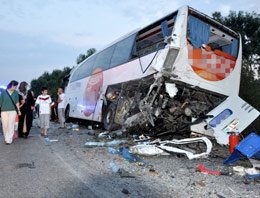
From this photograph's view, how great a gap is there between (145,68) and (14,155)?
341 centimetres

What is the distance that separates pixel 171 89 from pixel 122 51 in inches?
121

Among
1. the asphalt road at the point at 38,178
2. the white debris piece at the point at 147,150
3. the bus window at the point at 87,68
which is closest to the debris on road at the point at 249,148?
the white debris piece at the point at 147,150

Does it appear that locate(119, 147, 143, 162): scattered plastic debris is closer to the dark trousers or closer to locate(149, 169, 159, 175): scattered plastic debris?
locate(149, 169, 159, 175): scattered plastic debris

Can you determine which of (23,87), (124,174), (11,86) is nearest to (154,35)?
(11,86)

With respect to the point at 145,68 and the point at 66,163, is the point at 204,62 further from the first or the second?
the point at 66,163

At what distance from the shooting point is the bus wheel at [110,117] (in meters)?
7.45

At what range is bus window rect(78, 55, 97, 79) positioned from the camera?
10648 mm

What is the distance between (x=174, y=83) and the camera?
5309mm

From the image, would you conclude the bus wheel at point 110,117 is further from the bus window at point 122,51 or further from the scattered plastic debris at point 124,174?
the scattered plastic debris at point 124,174

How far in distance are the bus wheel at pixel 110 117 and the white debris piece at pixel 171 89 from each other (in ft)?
8.36

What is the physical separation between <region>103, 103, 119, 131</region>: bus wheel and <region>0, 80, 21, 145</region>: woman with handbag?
2727 mm

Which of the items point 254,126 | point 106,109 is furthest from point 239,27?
point 106,109

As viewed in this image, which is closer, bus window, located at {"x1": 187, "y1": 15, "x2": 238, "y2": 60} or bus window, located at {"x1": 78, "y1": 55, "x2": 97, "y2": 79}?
bus window, located at {"x1": 187, "y1": 15, "x2": 238, "y2": 60}

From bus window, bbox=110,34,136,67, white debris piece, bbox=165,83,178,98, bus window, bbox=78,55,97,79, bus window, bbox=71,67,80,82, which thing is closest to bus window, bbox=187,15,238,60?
white debris piece, bbox=165,83,178,98
